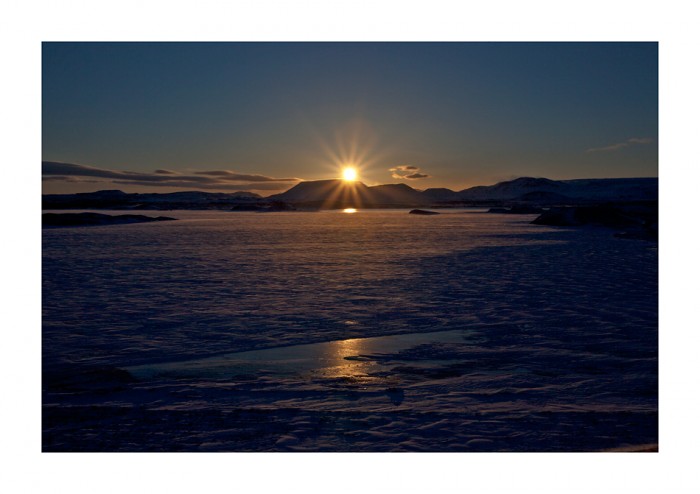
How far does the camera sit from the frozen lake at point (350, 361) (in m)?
5.25

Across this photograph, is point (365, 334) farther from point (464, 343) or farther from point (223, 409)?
point (223, 409)

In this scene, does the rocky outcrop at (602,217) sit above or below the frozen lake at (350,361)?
above

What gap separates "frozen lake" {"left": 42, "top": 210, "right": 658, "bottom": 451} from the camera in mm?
5250

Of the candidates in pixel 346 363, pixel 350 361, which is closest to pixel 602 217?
pixel 350 361

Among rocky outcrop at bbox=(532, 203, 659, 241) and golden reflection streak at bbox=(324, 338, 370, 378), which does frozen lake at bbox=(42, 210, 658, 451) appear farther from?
rocky outcrop at bbox=(532, 203, 659, 241)

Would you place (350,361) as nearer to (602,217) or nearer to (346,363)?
(346,363)

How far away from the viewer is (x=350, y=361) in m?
7.33

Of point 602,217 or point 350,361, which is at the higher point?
point 602,217

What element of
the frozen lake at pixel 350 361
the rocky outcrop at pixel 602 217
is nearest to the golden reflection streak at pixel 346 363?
the frozen lake at pixel 350 361

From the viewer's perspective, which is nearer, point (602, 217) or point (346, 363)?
point (346, 363)

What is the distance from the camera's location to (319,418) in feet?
18.1

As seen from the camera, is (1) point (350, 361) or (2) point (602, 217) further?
(2) point (602, 217)

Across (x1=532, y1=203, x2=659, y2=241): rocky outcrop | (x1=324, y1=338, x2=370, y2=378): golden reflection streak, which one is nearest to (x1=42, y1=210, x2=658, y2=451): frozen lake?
(x1=324, y1=338, x2=370, y2=378): golden reflection streak

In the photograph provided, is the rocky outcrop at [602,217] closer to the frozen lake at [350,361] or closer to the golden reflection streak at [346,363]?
the frozen lake at [350,361]
